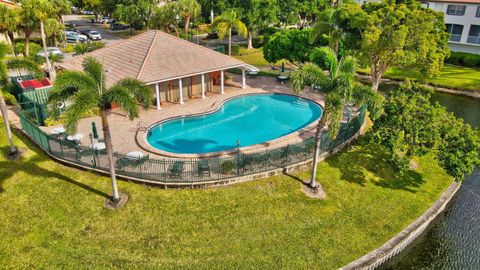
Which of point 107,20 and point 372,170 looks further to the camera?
point 107,20

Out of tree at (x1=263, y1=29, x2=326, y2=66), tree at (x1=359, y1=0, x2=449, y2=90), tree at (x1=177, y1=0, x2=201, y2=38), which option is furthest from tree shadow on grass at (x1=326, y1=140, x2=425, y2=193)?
tree at (x1=177, y1=0, x2=201, y2=38)

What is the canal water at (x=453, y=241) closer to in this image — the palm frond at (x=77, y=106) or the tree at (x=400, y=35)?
the tree at (x=400, y=35)

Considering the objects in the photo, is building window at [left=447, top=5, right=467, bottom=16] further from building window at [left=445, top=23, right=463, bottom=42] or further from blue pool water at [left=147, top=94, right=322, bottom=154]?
blue pool water at [left=147, top=94, right=322, bottom=154]

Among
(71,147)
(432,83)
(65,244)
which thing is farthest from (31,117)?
(432,83)

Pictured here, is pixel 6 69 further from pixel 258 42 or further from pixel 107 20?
pixel 107 20

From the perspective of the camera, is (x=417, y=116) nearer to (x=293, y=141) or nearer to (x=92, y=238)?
(x=293, y=141)

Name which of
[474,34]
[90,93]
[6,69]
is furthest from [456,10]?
[6,69]
